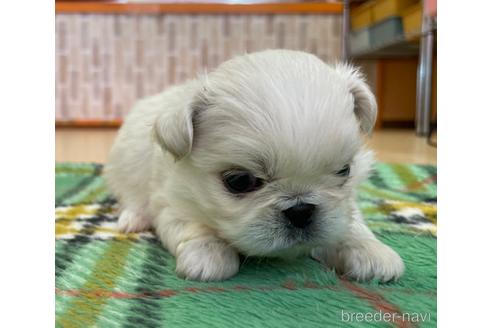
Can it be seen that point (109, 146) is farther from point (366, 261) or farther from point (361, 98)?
point (366, 261)

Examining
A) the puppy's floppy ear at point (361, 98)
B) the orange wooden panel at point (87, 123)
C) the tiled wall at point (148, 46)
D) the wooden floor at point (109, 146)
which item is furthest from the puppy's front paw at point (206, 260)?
the orange wooden panel at point (87, 123)

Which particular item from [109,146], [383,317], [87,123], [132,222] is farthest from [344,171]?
[87,123]

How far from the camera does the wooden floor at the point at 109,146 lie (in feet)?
11.9

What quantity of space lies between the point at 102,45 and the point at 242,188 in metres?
5.67

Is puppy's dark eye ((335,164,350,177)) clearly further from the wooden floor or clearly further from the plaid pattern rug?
the wooden floor

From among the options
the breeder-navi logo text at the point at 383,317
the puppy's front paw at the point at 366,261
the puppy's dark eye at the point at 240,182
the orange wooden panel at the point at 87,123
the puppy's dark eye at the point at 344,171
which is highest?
the orange wooden panel at the point at 87,123

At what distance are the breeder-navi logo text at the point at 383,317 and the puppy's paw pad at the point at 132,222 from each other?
0.92 m

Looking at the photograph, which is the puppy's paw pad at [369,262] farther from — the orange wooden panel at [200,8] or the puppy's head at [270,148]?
the orange wooden panel at [200,8]

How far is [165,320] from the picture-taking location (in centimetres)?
107

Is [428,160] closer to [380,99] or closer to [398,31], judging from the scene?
[398,31]

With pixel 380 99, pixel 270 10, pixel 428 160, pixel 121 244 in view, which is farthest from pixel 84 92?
pixel 121 244

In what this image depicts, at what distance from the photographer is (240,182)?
4.19ft

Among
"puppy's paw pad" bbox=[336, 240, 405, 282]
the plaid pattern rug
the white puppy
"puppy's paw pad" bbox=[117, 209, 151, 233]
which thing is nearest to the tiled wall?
"puppy's paw pad" bbox=[117, 209, 151, 233]

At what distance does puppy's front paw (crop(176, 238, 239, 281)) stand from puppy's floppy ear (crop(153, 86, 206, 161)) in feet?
0.80
